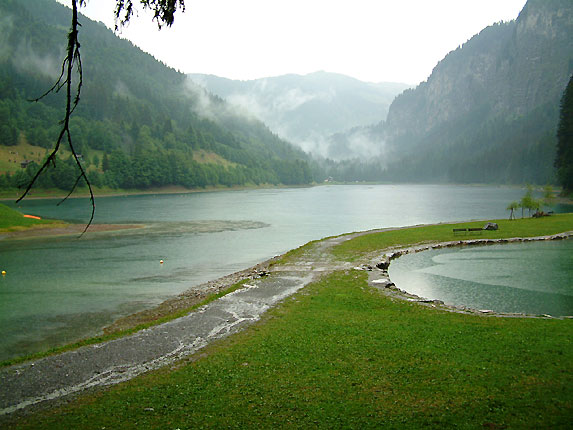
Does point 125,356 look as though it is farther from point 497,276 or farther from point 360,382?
point 497,276

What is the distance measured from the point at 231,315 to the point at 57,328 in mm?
10397

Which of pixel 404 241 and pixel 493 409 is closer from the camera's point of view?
pixel 493 409

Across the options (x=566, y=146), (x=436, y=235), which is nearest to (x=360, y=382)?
(x=436, y=235)

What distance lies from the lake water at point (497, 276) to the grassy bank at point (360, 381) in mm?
6865

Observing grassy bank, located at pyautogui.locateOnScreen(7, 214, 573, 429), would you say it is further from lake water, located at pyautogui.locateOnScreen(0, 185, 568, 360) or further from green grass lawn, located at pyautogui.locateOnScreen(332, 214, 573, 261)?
green grass lawn, located at pyautogui.locateOnScreen(332, 214, 573, 261)

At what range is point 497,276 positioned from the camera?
31000 mm

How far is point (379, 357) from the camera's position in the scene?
45.7ft

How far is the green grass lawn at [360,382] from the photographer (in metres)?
10.1

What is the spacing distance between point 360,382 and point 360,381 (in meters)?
0.07

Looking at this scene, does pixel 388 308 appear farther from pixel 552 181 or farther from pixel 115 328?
pixel 552 181

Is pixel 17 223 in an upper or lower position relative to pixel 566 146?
lower

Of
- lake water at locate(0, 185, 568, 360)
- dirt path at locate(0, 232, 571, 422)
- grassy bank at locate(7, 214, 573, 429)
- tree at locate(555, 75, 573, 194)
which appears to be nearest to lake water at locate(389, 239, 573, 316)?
dirt path at locate(0, 232, 571, 422)

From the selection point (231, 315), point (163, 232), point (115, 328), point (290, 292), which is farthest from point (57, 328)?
point (163, 232)

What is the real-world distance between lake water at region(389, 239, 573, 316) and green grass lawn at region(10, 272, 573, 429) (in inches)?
286
